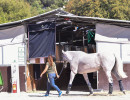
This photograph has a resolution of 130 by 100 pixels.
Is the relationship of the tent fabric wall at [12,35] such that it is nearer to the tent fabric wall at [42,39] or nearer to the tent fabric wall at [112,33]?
the tent fabric wall at [42,39]

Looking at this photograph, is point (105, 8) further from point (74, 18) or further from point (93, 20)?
point (74, 18)

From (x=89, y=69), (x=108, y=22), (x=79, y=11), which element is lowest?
(x=89, y=69)

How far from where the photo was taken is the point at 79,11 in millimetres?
36656

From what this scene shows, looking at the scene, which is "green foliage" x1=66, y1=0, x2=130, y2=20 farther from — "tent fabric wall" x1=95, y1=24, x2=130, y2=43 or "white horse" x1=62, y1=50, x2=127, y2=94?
"white horse" x1=62, y1=50, x2=127, y2=94

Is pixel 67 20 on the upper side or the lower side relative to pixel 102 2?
lower

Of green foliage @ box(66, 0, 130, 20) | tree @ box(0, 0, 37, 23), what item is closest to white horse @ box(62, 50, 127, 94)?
green foliage @ box(66, 0, 130, 20)

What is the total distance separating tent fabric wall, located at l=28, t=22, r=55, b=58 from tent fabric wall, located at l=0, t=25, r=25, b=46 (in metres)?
0.54

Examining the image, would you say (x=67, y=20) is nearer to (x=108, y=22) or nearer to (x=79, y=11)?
(x=108, y=22)

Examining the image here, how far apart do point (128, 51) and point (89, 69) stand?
2428 mm

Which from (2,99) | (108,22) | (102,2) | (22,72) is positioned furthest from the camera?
(102,2)

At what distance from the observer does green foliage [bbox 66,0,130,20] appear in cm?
3456

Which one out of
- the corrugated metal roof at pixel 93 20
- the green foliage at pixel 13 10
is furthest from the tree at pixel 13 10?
the corrugated metal roof at pixel 93 20

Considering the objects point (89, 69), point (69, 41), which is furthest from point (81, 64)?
point (69, 41)

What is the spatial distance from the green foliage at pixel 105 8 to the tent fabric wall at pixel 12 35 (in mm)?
21848
